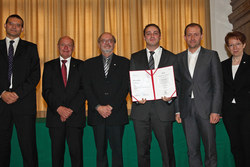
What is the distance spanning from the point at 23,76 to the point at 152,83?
1.49m

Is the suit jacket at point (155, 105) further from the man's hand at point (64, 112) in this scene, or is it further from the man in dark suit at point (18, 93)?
the man in dark suit at point (18, 93)

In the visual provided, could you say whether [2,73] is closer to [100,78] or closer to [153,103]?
[100,78]

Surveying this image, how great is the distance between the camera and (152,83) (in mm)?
2598

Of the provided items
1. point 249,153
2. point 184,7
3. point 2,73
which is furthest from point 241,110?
point 184,7

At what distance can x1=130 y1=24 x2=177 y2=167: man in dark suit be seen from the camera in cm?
253

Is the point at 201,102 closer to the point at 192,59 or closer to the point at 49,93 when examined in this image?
the point at 192,59

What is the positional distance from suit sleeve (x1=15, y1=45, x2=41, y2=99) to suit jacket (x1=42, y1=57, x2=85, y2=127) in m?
0.14

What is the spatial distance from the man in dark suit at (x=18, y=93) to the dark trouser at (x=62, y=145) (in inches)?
8.4

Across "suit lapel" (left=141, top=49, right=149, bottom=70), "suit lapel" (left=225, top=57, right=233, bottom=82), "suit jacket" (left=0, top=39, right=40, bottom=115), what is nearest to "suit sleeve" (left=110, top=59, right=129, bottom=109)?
"suit lapel" (left=141, top=49, right=149, bottom=70)

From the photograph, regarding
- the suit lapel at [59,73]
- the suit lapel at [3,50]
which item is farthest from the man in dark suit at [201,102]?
the suit lapel at [3,50]

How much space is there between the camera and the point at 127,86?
9.11ft

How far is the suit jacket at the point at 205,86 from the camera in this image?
8.50 ft

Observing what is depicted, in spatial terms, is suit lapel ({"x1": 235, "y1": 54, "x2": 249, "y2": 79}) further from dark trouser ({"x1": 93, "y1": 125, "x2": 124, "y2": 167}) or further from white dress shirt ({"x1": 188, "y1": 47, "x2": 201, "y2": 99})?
dark trouser ({"x1": 93, "y1": 125, "x2": 124, "y2": 167})

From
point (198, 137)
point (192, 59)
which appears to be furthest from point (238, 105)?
point (192, 59)
